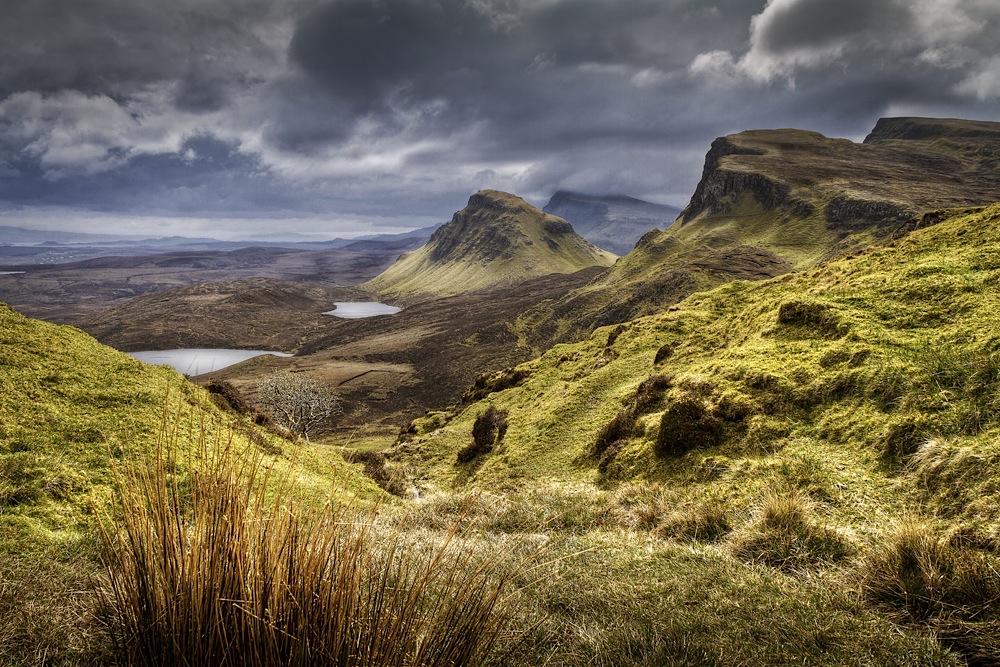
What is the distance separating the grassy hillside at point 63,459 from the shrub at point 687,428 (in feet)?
18.5

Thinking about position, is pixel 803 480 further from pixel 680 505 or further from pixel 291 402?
pixel 291 402

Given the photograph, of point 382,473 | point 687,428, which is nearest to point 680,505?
point 687,428

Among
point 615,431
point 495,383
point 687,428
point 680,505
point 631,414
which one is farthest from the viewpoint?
point 495,383

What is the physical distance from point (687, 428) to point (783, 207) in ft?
388

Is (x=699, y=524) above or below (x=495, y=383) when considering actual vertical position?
above

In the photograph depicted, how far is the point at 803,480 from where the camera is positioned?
223 inches

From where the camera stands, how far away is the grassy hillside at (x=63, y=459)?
2402 mm

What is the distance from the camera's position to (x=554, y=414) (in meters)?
13.2

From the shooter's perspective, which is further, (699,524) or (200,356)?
(200,356)

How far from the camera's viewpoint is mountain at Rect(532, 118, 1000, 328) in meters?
75.4

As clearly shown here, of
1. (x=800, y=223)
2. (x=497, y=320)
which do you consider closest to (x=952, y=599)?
(x=497, y=320)

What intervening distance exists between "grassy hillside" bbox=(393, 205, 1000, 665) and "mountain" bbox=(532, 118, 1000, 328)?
58819 millimetres

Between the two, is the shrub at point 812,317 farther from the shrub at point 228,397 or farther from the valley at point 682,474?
the shrub at point 228,397

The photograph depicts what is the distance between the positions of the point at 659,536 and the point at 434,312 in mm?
149690
